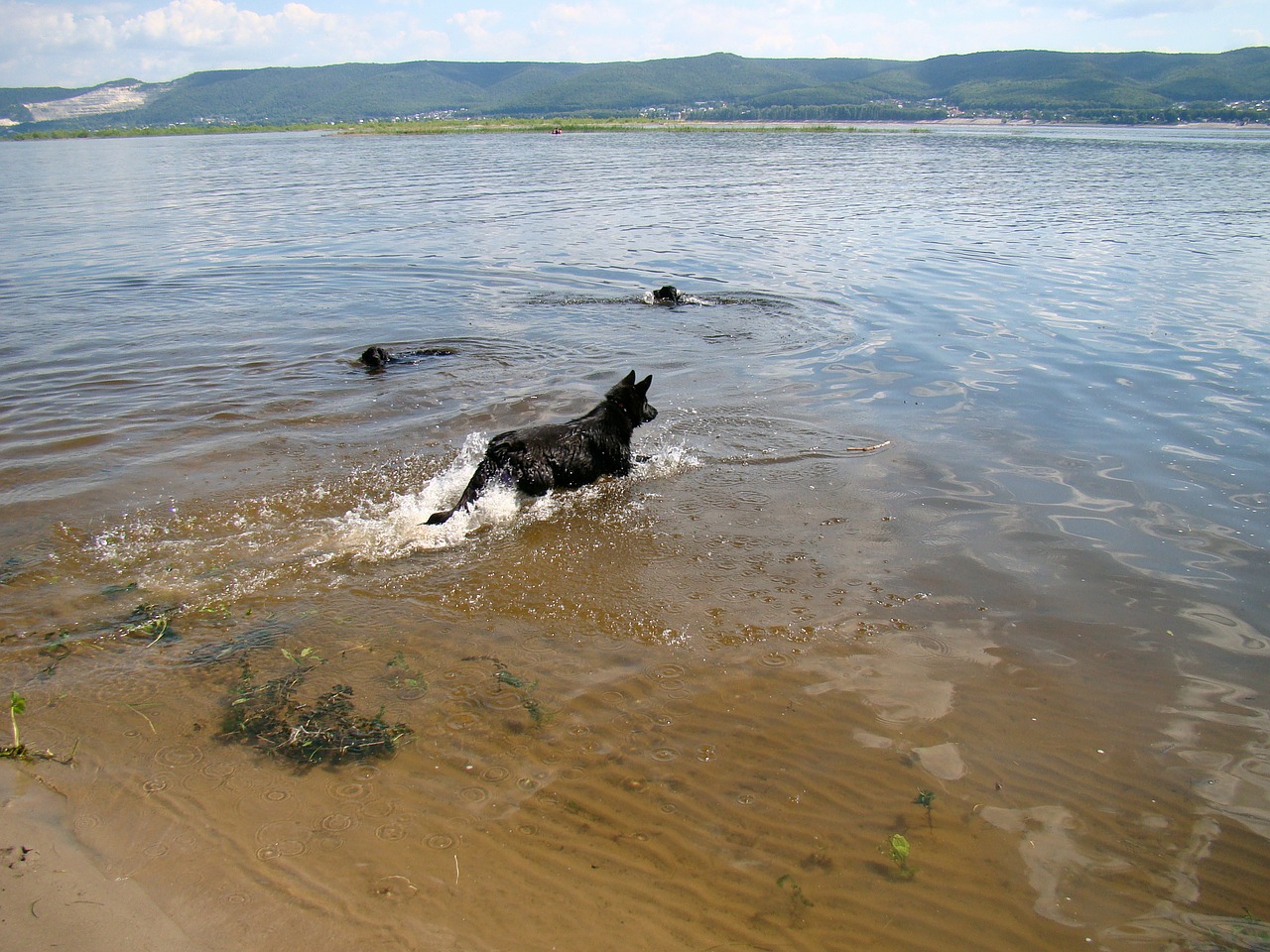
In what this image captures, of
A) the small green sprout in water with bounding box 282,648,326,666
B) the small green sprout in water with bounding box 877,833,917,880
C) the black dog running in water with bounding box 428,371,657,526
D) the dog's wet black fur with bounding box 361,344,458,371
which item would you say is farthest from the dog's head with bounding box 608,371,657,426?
the small green sprout in water with bounding box 877,833,917,880

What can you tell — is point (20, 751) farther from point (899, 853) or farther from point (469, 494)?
point (899, 853)

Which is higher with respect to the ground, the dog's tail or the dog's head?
the dog's head

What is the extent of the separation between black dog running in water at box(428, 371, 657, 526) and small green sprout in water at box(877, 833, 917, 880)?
13.6 ft

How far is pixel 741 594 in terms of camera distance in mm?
5453

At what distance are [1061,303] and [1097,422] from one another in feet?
21.1

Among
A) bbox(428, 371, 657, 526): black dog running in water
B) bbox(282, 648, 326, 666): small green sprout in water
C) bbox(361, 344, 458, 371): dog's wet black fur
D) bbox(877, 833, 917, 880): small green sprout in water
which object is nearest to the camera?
bbox(877, 833, 917, 880): small green sprout in water

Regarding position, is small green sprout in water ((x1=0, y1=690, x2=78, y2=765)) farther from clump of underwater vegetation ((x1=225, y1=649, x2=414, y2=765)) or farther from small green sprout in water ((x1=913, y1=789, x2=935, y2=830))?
small green sprout in water ((x1=913, y1=789, x2=935, y2=830))

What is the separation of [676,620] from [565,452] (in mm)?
2476

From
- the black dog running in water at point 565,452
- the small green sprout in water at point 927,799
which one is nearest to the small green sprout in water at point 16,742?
the black dog running in water at point 565,452

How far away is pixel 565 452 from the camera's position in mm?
7105

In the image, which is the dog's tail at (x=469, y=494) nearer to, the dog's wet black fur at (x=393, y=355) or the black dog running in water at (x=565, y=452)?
the black dog running in water at (x=565, y=452)

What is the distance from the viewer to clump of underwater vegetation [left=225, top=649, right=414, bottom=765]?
3.80 m

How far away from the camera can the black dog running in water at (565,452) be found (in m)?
6.75

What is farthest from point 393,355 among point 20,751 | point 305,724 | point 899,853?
point 899,853
